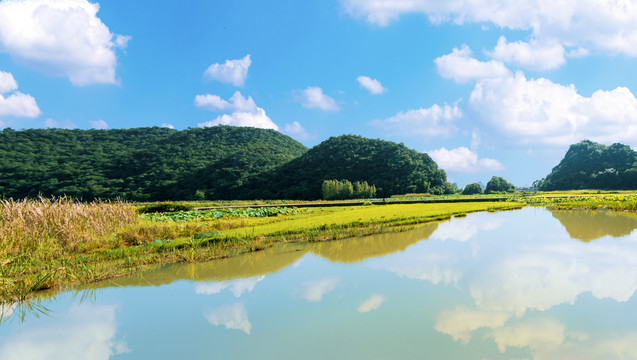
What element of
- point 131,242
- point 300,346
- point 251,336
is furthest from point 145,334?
point 131,242

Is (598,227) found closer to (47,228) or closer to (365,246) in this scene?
(365,246)

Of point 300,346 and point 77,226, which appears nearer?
point 300,346

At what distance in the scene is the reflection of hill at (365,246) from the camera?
12.0m

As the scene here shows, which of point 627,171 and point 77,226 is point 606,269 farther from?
point 627,171

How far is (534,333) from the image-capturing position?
5.66 metres

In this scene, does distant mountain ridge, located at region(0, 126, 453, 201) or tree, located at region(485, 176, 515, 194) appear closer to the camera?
tree, located at region(485, 176, 515, 194)

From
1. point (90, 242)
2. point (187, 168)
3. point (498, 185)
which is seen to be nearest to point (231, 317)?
point (90, 242)

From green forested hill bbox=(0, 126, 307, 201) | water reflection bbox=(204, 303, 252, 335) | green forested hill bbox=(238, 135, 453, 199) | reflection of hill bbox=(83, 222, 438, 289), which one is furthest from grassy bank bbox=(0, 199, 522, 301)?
green forested hill bbox=(0, 126, 307, 201)

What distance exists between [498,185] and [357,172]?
3382 cm

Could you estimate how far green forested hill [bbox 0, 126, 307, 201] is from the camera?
262ft

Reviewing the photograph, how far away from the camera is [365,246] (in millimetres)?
13617

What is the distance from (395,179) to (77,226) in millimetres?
71120

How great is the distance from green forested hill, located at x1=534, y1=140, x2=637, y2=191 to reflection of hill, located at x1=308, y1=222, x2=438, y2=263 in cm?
7759

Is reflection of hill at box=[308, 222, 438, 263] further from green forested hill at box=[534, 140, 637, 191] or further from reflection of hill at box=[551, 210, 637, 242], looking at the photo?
green forested hill at box=[534, 140, 637, 191]
